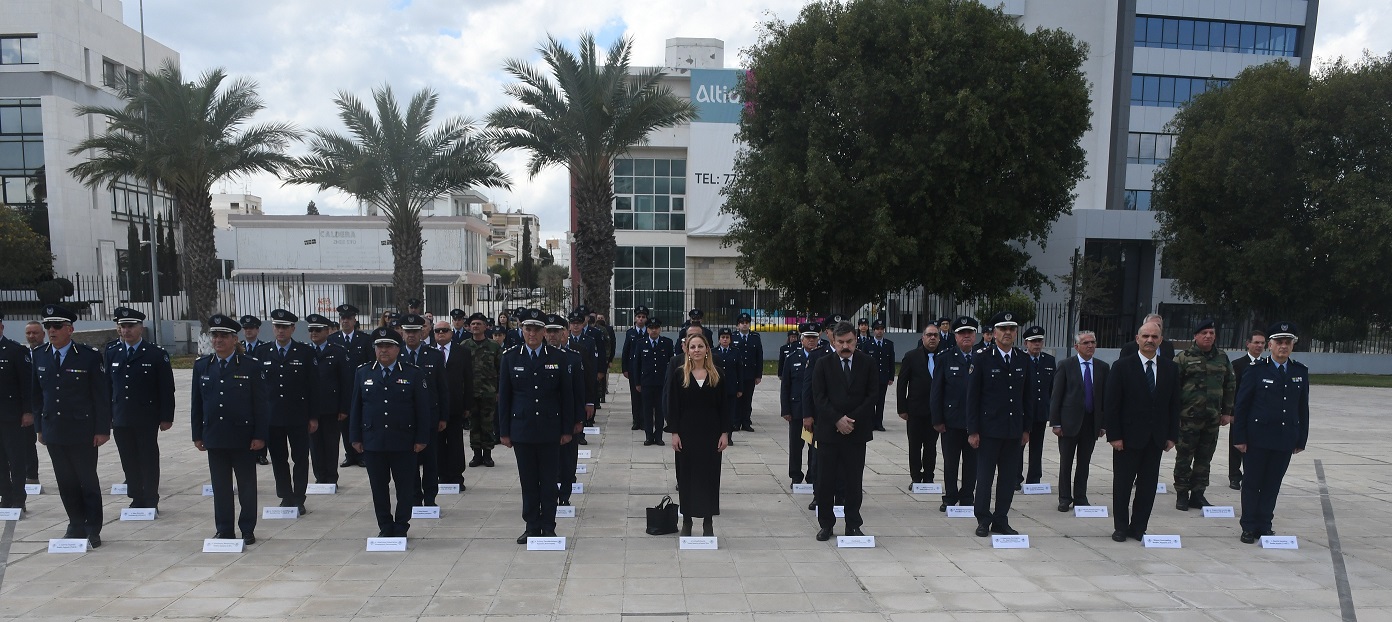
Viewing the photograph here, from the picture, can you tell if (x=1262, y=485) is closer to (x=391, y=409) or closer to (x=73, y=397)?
(x=391, y=409)

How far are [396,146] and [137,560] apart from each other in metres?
15.8

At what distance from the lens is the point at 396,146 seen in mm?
19922

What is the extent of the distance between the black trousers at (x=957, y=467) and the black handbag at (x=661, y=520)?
9.48 ft

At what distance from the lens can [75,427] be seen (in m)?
6.28

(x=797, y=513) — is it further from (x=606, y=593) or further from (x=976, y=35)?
(x=976, y=35)

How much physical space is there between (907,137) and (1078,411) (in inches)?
539

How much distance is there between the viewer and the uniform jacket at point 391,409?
606cm

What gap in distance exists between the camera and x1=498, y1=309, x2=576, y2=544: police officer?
6.26 meters

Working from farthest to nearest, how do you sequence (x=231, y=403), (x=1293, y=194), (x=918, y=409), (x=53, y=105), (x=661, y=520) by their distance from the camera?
(x=53, y=105), (x=1293, y=194), (x=918, y=409), (x=661, y=520), (x=231, y=403)

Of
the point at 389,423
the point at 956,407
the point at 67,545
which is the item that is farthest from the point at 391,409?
the point at 956,407

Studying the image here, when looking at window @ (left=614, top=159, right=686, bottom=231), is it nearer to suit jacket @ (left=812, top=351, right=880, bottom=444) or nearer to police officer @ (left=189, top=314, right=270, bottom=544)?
police officer @ (left=189, top=314, right=270, bottom=544)

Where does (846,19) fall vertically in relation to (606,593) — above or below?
above

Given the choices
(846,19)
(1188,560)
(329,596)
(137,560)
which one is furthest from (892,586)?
(846,19)

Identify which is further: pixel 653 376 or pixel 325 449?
pixel 653 376
